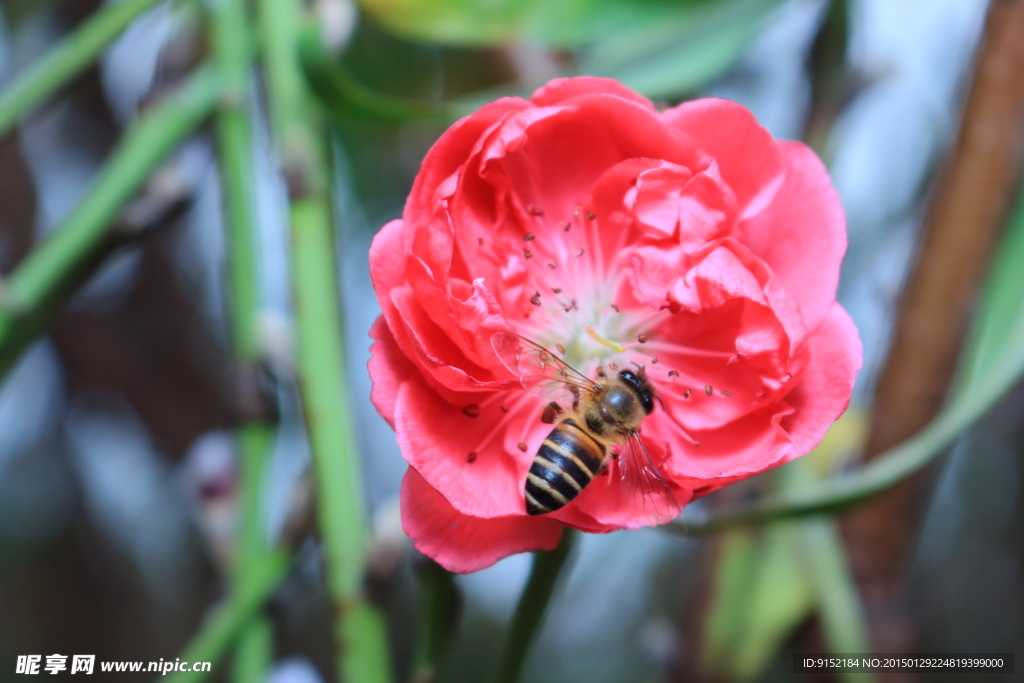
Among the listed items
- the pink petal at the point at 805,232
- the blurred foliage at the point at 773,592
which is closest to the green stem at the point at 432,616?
the pink petal at the point at 805,232

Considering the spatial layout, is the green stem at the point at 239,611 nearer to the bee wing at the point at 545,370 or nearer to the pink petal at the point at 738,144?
the bee wing at the point at 545,370

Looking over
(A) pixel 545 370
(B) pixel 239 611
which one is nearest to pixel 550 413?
(A) pixel 545 370

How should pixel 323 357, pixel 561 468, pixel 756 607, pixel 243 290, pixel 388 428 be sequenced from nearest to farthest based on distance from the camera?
1. pixel 561 468
2. pixel 323 357
3. pixel 243 290
4. pixel 756 607
5. pixel 388 428

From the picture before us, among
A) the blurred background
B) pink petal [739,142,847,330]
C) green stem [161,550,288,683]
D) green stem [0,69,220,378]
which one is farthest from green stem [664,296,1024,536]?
green stem [0,69,220,378]

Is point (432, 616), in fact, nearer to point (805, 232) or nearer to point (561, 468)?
point (561, 468)

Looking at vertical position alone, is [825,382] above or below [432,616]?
above

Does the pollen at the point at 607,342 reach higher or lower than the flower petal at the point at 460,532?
lower
